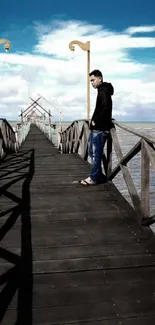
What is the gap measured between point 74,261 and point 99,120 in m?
3.19

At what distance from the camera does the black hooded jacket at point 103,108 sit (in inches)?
236

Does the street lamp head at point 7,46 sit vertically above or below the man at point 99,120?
above

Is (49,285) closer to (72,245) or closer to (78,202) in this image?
(72,245)

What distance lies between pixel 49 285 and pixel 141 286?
0.84m

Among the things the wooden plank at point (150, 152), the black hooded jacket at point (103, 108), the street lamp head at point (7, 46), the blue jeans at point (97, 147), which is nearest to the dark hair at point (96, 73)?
the black hooded jacket at point (103, 108)

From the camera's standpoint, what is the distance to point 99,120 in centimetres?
625

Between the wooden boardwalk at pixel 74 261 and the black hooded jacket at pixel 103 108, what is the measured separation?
122cm

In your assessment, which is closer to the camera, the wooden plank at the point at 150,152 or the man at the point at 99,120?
the wooden plank at the point at 150,152

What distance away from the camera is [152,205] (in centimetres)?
2145

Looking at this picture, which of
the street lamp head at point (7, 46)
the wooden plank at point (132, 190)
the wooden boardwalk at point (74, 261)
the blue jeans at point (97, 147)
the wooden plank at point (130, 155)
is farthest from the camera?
the street lamp head at point (7, 46)

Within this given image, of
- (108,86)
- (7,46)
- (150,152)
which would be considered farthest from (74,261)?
(7,46)

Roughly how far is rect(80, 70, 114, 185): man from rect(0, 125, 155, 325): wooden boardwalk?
0.65 metres

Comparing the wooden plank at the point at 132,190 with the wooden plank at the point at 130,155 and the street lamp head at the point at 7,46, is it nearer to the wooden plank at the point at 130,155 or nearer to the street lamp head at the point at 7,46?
the wooden plank at the point at 130,155

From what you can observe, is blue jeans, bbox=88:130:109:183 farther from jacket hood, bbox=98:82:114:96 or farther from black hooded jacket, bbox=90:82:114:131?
jacket hood, bbox=98:82:114:96
